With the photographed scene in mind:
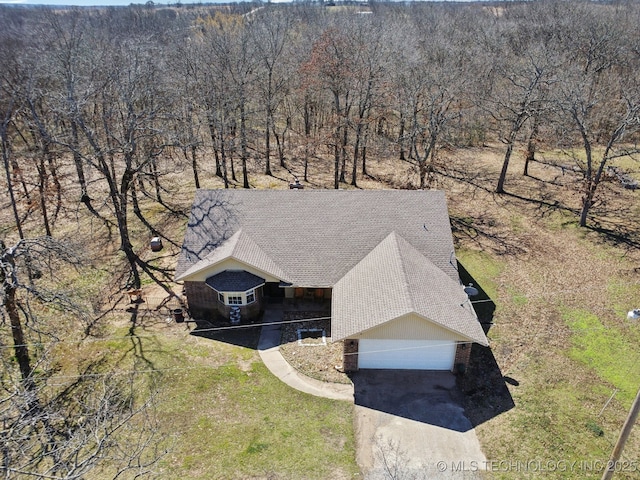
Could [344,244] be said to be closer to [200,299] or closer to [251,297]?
[251,297]

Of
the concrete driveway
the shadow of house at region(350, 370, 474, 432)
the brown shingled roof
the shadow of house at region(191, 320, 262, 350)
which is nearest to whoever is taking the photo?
the concrete driveway

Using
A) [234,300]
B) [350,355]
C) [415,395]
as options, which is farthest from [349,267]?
[415,395]

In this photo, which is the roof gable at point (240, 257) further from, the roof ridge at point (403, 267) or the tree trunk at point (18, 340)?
the tree trunk at point (18, 340)

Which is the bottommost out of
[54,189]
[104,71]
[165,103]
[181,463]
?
[181,463]

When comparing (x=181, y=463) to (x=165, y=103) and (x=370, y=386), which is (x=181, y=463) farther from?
(x=165, y=103)

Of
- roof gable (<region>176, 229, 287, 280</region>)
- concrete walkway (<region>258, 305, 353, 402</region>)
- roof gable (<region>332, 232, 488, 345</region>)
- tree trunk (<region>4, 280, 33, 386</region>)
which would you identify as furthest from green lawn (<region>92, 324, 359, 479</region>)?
roof gable (<region>176, 229, 287, 280</region>)

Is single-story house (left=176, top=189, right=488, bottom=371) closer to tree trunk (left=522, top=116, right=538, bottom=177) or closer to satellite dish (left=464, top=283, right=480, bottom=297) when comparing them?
satellite dish (left=464, top=283, right=480, bottom=297)

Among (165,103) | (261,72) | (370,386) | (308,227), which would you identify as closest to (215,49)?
(261,72)
